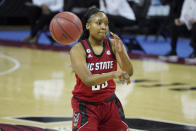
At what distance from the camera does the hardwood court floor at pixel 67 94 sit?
4.68m

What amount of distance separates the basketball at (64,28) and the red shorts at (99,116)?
159 centimetres

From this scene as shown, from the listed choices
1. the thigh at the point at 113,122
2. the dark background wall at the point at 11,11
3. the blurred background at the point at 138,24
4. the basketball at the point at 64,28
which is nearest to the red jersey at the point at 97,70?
the thigh at the point at 113,122

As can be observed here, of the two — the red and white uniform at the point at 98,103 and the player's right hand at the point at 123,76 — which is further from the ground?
the player's right hand at the point at 123,76

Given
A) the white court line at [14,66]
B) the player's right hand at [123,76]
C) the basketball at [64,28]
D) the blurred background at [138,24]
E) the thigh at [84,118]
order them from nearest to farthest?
the player's right hand at [123,76], the thigh at [84,118], the basketball at [64,28], the white court line at [14,66], the blurred background at [138,24]

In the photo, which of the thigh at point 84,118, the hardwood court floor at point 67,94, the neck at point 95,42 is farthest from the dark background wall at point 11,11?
the thigh at point 84,118

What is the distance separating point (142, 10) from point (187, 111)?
6.78 meters

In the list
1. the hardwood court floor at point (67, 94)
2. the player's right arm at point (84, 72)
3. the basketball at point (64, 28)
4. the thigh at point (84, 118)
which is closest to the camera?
the player's right arm at point (84, 72)

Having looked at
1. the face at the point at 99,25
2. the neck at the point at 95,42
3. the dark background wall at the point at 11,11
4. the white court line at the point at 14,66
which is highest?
the face at the point at 99,25

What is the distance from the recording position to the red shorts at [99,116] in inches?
133

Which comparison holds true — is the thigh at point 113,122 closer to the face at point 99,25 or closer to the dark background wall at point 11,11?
the face at point 99,25

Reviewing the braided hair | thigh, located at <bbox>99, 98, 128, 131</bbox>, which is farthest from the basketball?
thigh, located at <bbox>99, 98, 128, 131</bbox>

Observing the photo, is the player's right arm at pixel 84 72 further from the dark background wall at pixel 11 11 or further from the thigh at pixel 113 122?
the dark background wall at pixel 11 11

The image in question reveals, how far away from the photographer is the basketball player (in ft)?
11.0

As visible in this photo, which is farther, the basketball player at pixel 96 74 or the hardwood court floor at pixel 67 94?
the hardwood court floor at pixel 67 94
